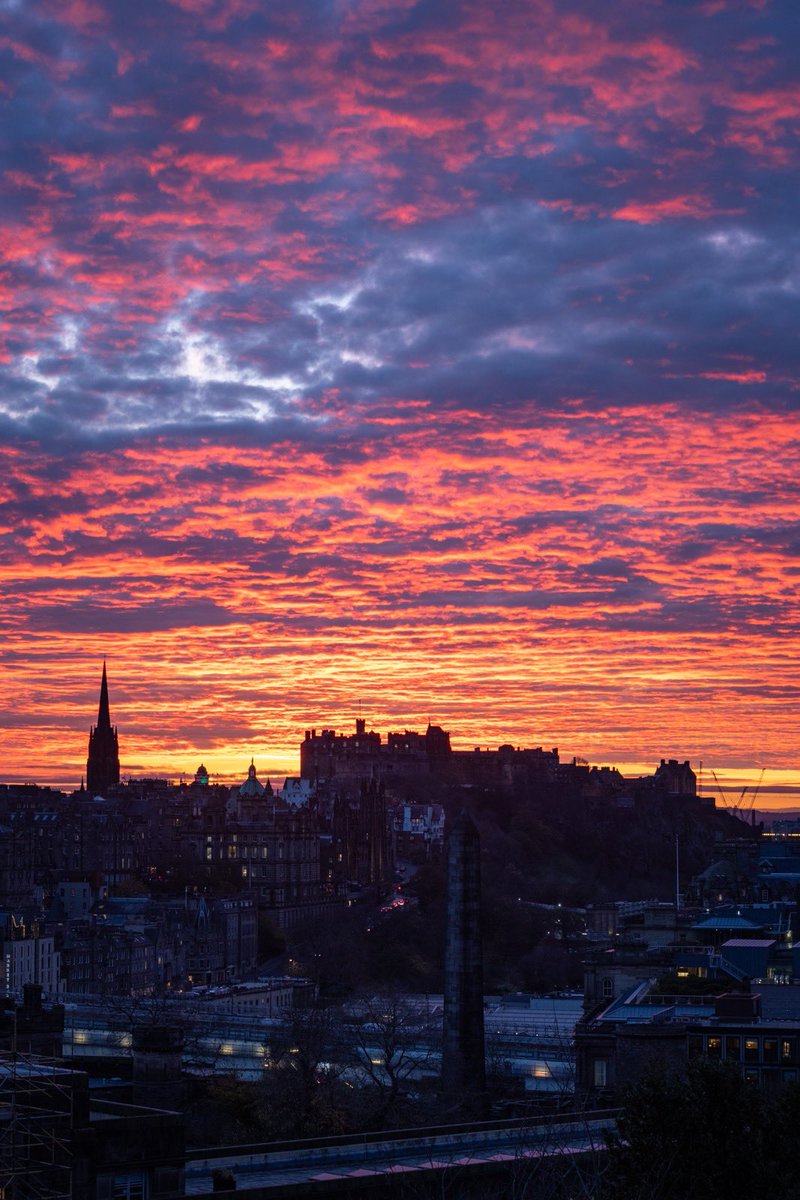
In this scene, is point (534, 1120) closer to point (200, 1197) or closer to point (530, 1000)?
point (200, 1197)

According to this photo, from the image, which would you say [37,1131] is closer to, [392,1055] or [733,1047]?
[733,1047]

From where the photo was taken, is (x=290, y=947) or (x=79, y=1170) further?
(x=290, y=947)

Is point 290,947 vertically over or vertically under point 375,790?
under

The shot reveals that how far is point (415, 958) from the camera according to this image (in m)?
128

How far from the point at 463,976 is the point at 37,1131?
1261 inches

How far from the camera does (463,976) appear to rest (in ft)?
194

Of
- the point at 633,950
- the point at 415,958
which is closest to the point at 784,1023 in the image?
the point at 633,950

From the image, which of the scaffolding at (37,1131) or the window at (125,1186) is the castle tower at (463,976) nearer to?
the window at (125,1186)

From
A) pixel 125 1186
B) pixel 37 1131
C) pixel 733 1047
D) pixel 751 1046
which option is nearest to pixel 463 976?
pixel 733 1047

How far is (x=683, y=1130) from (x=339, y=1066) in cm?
4083

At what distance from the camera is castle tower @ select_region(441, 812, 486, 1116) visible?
57.9m

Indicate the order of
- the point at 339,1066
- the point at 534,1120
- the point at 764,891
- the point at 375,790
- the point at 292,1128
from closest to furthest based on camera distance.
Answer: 1. the point at 534,1120
2. the point at 292,1128
3. the point at 339,1066
4. the point at 764,891
5. the point at 375,790

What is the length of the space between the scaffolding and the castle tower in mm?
29210

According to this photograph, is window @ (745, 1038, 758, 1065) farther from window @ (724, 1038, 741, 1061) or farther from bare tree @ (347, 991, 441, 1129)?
bare tree @ (347, 991, 441, 1129)
